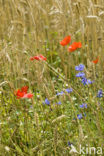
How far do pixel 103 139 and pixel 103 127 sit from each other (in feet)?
1.00

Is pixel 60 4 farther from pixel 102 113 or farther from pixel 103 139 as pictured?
pixel 103 139

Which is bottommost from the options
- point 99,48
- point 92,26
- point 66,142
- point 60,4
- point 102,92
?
point 66,142

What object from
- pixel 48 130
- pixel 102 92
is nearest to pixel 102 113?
pixel 102 92

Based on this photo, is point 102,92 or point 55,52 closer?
point 102,92

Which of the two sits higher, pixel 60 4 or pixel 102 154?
pixel 60 4

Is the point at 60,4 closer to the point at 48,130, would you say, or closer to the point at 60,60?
the point at 60,60

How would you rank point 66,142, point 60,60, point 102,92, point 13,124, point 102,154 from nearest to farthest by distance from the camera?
point 102,154, point 66,142, point 13,124, point 102,92, point 60,60

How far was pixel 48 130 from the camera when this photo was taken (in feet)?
6.75

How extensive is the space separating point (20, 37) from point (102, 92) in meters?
1.69

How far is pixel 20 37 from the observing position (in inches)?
142

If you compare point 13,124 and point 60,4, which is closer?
point 13,124

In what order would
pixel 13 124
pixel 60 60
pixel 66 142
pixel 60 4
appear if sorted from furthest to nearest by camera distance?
pixel 60 60 → pixel 60 4 → pixel 13 124 → pixel 66 142

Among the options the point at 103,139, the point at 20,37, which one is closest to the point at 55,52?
the point at 20,37

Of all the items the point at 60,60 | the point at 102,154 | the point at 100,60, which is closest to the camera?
the point at 102,154
